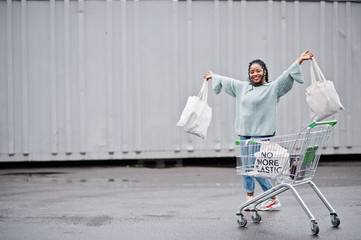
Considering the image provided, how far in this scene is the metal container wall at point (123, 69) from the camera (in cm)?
1092

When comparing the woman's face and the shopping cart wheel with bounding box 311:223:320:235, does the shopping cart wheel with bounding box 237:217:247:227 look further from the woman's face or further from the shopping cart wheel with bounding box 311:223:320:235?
the woman's face

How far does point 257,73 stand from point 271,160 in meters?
1.20

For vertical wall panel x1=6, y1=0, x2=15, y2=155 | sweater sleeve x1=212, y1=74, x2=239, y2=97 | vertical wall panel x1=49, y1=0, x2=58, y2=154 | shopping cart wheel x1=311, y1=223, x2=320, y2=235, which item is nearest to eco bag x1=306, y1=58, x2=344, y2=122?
sweater sleeve x1=212, y1=74, x2=239, y2=97

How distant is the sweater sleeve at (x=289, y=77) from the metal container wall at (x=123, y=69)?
515 centimetres

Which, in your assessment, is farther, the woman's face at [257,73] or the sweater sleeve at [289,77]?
Answer: the woman's face at [257,73]

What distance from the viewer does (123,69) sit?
1102 centimetres

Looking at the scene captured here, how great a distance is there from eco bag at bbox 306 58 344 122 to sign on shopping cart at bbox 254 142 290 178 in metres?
0.69

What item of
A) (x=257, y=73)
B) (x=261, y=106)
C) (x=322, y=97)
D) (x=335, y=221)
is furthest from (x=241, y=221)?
(x=257, y=73)

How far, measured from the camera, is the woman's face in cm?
609

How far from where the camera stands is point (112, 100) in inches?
433

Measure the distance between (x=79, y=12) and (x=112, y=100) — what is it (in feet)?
5.66

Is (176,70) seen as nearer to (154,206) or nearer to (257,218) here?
(154,206)

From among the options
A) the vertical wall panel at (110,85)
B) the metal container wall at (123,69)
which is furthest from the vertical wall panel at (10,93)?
the vertical wall panel at (110,85)

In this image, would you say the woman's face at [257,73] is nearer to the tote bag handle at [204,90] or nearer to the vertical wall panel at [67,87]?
the tote bag handle at [204,90]
